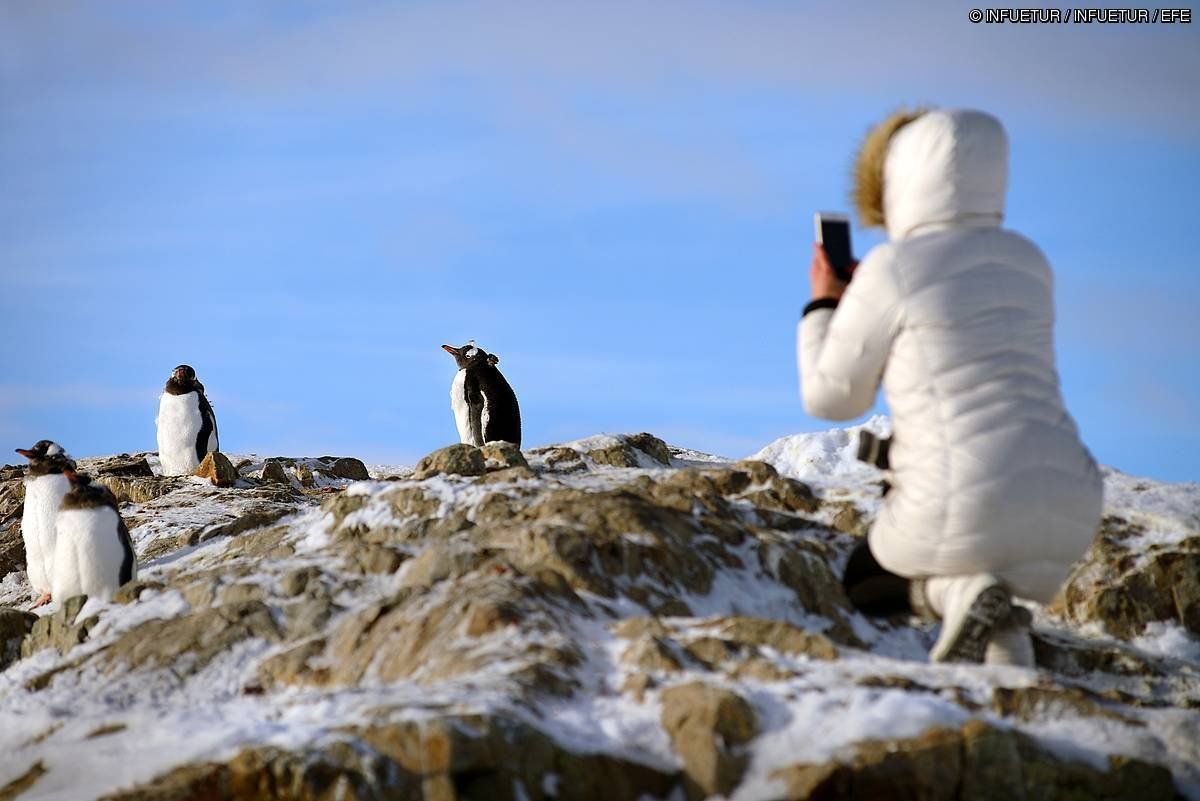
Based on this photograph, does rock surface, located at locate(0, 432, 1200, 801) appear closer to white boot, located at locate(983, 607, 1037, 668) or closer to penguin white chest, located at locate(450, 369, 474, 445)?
white boot, located at locate(983, 607, 1037, 668)

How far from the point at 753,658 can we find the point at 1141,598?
4.54 meters

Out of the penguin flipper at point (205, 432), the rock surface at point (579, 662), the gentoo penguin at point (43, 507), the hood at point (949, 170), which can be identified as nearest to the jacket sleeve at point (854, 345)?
the hood at point (949, 170)

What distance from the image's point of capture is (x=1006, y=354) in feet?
22.1

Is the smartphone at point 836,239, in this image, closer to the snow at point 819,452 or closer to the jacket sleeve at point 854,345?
the jacket sleeve at point 854,345

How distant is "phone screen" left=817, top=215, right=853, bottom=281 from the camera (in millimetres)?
7266

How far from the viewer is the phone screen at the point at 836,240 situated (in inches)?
286

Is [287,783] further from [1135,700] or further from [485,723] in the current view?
[1135,700]

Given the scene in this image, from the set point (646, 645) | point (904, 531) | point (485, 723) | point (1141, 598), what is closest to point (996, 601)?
point (904, 531)

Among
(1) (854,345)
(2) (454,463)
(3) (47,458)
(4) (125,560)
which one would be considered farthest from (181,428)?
(1) (854,345)

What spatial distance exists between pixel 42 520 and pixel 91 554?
83.5 inches

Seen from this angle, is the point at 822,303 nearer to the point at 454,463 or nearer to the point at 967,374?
the point at 967,374

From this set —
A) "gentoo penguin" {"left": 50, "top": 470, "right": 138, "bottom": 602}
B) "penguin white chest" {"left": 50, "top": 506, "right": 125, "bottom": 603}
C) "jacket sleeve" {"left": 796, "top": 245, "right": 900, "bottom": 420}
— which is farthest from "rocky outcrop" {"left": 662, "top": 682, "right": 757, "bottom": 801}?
"penguin white chest" {"left": 50, "top": 506, "right": 125, "bottom": 603}

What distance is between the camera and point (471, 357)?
20.3 m

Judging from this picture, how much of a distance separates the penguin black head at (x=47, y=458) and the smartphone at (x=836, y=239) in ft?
29.3
